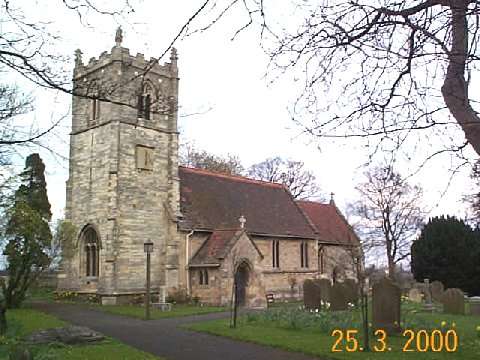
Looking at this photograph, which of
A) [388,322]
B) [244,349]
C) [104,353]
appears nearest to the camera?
[104,353]

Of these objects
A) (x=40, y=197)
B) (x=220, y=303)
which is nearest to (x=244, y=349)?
(x=220, y=303)

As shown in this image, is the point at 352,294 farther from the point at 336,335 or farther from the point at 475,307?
the point at 336,335

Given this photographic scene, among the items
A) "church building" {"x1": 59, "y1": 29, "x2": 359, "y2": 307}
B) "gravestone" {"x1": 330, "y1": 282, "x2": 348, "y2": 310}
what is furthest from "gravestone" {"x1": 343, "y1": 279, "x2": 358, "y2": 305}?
"church building" {"x1": 59, "y1": 29, "x2": 359, "y2": 307}

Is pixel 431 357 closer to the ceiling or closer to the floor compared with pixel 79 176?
closer to the floor

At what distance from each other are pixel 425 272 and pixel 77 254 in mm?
21472

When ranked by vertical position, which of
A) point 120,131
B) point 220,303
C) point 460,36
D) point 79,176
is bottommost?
point 220,303

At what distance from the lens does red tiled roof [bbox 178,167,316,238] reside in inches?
1198

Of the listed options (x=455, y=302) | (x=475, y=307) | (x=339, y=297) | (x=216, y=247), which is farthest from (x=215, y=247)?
(x=475, y=307)

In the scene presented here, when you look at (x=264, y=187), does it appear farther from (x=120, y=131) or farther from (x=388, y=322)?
(x=388, y=322)

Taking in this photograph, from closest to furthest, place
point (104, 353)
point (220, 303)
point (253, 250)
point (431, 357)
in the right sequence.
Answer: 1. point (431, 357)
2. point (104, 353)
3. point (220, 303)
4. point (253, 250)

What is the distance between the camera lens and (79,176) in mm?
29719

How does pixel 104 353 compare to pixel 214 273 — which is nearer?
pixel 104 353

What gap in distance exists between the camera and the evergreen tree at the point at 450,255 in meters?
31.9

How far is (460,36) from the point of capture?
224 inches
